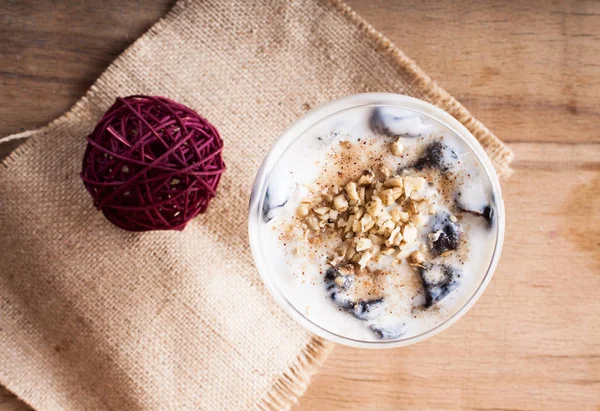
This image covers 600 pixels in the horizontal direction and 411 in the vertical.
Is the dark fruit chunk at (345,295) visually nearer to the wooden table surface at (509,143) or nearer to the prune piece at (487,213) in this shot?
the prune piece at (487,213)

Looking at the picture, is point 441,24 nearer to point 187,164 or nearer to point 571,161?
point 571,161

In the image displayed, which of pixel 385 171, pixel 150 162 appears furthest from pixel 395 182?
pixel 150 162

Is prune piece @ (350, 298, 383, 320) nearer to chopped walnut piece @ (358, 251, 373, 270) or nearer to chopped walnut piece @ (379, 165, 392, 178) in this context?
chopped walnut piece @ (358, 251, 373, 270)

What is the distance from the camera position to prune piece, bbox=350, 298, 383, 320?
81cm

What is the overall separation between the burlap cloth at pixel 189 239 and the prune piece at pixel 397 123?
0.77 feet

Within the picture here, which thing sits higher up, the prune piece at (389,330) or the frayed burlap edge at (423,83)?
the frayed burlap edge at (423,83)

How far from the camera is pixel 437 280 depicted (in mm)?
815

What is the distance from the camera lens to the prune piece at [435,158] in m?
0.79

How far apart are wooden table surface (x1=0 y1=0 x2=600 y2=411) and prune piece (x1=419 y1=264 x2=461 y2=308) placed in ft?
0.90

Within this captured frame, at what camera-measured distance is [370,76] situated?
1.04 metres

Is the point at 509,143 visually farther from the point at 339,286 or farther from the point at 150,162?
the point at 150,162

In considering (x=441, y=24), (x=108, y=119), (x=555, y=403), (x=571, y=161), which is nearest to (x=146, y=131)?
(x=108, y=119)

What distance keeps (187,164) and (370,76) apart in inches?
13.7

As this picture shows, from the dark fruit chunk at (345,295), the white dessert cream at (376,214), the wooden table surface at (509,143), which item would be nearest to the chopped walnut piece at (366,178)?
the white dessert cream at (376,214)
